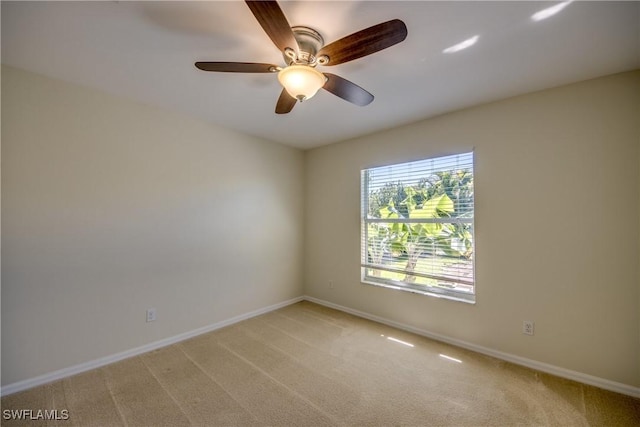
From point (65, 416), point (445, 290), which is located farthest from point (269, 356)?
point (445, 290)

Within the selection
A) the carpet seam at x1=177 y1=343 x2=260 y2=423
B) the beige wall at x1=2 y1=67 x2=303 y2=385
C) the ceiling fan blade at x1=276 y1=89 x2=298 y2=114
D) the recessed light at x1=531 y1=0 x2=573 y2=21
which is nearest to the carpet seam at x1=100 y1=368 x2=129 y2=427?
the beige wall at x1=2 y1=67 x2=303 y2=385

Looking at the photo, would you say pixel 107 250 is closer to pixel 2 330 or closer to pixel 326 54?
pixel 2 330

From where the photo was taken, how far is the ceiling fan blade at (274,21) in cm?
111

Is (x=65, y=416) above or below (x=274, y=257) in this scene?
below

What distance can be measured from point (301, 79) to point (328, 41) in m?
0.36

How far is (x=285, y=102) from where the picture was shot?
1.97m

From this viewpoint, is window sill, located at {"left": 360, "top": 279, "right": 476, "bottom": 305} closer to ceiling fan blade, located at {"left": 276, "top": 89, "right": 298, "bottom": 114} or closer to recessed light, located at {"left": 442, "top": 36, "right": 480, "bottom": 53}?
recessed light, located at {"left": 442, "top": 36, "right": 480, "bottom": 53}

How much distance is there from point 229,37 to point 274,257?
8.95 feet

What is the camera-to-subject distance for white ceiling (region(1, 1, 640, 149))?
56.7 inches

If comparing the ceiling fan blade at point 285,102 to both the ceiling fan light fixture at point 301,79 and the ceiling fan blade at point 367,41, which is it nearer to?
the ceiling fan light fixture at point 301,79

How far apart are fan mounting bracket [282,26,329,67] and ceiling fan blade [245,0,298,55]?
0.39 feet

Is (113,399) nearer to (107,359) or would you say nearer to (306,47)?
(107,359)

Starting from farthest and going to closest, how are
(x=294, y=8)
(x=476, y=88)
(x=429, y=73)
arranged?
(x=476, y=88)
(x=429, y=73)
(x=294, y=8)

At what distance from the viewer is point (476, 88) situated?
225cm
